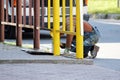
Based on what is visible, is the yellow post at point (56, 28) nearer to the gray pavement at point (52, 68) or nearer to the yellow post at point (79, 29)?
the gray pavement at point (52, 68)

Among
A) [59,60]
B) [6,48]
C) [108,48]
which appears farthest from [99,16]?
[59,60]

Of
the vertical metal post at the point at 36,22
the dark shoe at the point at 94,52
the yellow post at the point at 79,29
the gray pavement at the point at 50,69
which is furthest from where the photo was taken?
the vertical metal post at the point at 36,22

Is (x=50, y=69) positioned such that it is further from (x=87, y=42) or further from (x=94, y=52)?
(x=94, y=52)

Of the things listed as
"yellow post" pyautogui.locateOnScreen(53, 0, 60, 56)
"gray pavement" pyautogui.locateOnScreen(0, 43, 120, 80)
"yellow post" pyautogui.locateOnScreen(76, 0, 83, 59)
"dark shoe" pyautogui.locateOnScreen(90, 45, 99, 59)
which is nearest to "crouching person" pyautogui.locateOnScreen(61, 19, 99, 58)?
"dark shoe" pyautogui.locateOnScreen(90, 45, 99, 59)

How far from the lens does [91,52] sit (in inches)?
481

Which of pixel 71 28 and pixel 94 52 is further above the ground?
pixel 71 28

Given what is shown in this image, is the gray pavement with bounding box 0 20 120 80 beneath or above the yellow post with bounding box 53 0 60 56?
beneath

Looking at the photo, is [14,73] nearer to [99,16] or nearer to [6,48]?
[6,48]

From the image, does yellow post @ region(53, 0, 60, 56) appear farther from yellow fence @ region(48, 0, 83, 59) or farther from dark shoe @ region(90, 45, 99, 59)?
dark shoe @ region(90, 45, 99, 59)

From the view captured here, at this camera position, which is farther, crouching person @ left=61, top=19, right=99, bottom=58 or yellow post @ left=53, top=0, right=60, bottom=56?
crouching person @ left=61, top=19, right=99, bottom=58

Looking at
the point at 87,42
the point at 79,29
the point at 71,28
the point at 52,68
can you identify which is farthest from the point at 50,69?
the point at 87,42

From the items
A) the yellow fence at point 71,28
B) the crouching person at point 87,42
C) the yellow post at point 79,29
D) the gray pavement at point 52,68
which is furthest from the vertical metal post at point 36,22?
the yellow post at point 79,29

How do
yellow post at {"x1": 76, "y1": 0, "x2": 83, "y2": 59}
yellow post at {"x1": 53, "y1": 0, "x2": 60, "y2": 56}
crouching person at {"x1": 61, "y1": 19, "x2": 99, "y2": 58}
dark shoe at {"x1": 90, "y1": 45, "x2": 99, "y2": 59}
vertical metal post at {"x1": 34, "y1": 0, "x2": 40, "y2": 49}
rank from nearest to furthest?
yellow post at {"x1": 76, "y1": 0, "x2": 83, "y2": 59}, yellow post at {"x1": 53, "y1": 0, "x2": 60, "y2": 56}, crouching person at {"x1": 61, "y1": 19, "x2": 99, "y2": 58}, dark shoe at {"x1": 90, "y1": 45, "x2": 99, "y2": 59}, vertical metal post at {"x1": 34, "y1": 0, "x2": 40, "y2": 49}

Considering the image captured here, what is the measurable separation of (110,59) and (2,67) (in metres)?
3.06
